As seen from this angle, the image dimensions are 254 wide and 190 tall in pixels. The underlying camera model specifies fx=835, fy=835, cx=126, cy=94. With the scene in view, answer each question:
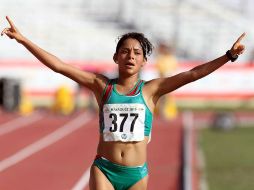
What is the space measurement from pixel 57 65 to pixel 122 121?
612 millimetres

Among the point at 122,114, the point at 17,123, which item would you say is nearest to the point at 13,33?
the point at 122,114

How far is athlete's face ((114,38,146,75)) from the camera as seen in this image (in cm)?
588

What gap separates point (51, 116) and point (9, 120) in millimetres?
1905

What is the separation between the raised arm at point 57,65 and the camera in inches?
232

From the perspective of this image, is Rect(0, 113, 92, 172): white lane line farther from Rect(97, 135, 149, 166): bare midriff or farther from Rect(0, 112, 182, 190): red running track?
Rect(97, 135, 149, 166): bare midriff

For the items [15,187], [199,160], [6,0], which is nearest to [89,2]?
[6,0]

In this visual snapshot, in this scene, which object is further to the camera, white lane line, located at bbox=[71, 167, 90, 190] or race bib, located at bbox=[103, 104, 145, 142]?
white lane line, located at bbox=[71, 167, 90, 190]

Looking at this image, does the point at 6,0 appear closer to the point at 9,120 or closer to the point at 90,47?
the point at 90,47

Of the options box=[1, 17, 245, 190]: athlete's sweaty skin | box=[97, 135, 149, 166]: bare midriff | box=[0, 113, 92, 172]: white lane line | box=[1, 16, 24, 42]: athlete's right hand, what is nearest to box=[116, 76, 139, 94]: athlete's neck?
box=[1, 17, 245, 190]: athlete's sweaty skin

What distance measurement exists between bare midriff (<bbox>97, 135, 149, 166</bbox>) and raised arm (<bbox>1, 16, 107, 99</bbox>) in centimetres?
40

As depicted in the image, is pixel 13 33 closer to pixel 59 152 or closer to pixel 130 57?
pixel 130 57

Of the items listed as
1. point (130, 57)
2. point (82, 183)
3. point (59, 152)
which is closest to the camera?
point (130, 57)

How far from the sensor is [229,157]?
15.1 metres

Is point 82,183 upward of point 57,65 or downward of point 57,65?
downward
